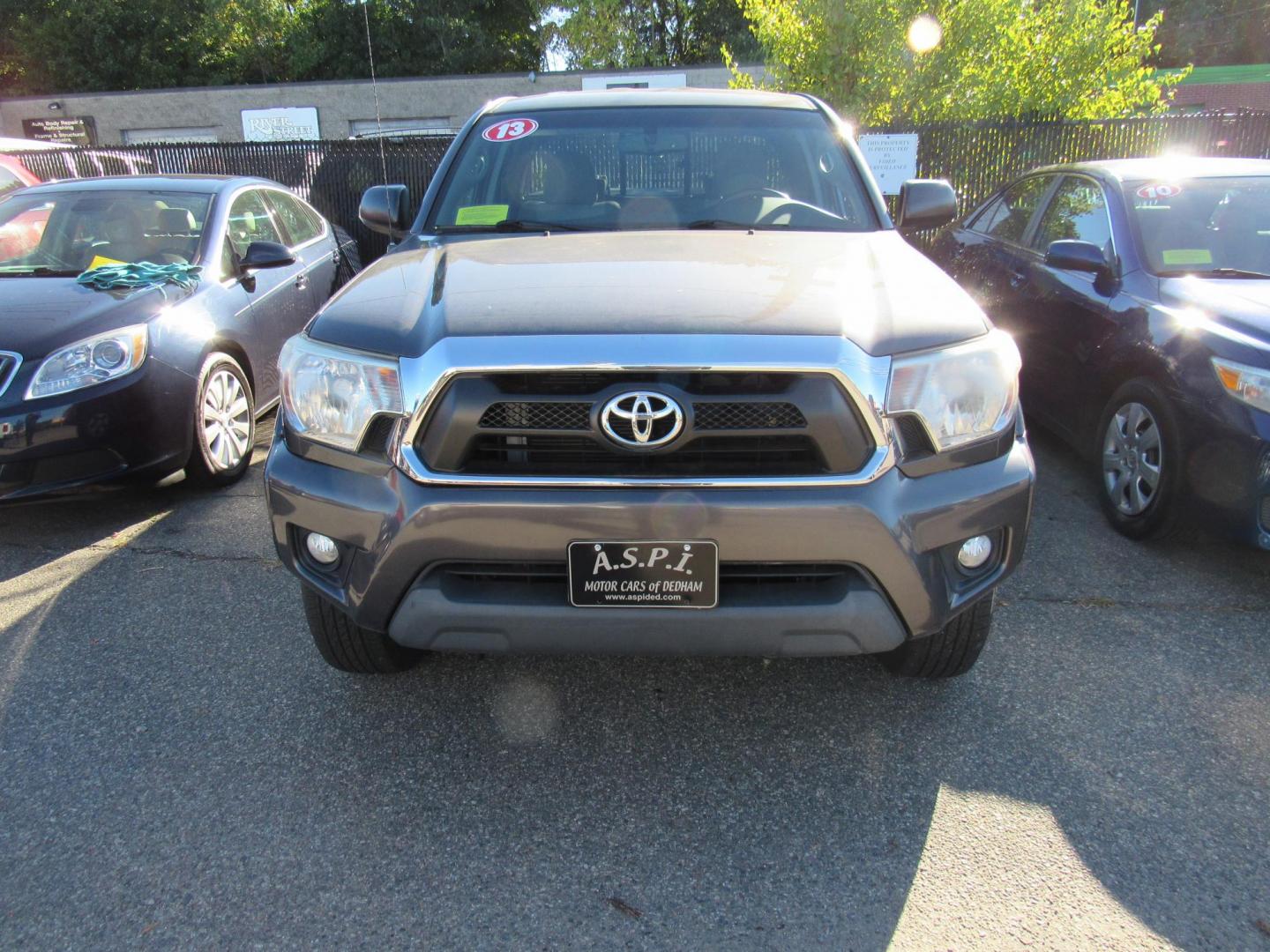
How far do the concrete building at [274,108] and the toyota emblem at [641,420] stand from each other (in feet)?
75.1

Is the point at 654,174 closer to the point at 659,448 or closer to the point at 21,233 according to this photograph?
the point at 659,448

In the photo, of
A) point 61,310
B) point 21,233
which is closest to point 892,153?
point 21,233

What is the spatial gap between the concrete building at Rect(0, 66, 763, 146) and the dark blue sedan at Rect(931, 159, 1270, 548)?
795 inches

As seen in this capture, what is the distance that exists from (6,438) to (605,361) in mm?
3031

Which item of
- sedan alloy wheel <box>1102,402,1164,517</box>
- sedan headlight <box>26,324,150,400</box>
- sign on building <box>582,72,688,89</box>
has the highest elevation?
sign on building <box>582,72,688,89</box>

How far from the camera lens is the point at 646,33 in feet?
111

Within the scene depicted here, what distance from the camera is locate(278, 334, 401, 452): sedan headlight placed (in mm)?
2174

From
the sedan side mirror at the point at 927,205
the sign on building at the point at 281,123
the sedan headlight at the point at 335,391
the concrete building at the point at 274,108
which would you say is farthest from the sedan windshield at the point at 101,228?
the sign on building at the point at 281,123

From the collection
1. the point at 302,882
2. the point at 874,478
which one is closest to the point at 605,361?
the point at 874,478

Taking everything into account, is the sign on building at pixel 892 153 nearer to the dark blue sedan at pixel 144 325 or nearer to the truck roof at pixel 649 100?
the dark blue sedan at pixel 144 325

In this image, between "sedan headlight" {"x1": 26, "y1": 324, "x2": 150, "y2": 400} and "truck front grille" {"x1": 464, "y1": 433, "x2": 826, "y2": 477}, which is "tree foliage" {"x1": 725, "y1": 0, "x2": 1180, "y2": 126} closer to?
"sedan headlight" {"x1": 26, "y1": 324, "x2": 150, "y2": 400}

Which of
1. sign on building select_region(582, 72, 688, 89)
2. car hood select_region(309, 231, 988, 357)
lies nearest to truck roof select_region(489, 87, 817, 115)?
car hood select_region(309, 231, 988, 357)

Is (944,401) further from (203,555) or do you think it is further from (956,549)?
(203,555)

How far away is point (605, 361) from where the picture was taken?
6.72 feet
